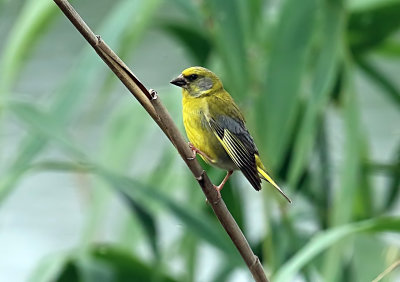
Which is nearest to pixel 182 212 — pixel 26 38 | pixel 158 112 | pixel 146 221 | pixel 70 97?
pixel 146 221

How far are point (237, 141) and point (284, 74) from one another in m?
0.35

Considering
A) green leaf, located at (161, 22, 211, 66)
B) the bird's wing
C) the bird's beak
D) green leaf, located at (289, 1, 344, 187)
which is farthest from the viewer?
green leaf, located at (161, 22, 211, 66)

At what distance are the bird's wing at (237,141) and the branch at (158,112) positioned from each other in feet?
0.98

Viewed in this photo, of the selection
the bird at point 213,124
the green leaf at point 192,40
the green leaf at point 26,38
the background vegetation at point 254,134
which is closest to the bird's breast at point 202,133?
the bird at point 213,124

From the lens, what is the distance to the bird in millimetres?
1161

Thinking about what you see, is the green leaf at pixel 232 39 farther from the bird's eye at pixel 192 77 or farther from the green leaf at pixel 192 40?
the green leaf at pixel 192 40

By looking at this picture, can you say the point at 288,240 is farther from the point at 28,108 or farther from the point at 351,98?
the point at 28,108

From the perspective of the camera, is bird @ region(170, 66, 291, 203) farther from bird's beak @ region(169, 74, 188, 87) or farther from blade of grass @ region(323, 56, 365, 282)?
blade of grass @ region(323, 56, 365, 282)

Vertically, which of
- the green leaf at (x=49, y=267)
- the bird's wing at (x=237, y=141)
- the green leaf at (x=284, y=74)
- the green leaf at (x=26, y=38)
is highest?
the green leaf at (x=26, y=38)

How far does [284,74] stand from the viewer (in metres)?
1.50

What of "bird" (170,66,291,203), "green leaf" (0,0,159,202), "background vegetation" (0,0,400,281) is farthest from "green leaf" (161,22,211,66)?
"bird" (170,66,291,203)

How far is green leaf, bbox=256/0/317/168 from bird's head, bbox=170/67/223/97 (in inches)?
10.0

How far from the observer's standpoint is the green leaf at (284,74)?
147cm

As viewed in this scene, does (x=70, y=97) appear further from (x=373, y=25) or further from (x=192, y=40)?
(x=373, y=25)
